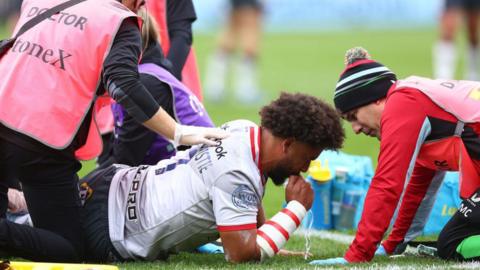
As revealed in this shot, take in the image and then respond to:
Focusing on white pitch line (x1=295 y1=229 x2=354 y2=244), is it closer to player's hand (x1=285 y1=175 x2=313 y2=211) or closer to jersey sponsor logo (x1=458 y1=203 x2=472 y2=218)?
jersey sponsor logo (x1=458 y1=203 x2=472 y2=218)

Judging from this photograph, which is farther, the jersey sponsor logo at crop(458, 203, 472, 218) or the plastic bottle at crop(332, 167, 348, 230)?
the plastic bottle at crop(332, 167, 348, 230)

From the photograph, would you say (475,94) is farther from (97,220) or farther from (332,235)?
(97,220)

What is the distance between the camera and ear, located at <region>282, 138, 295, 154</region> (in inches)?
189

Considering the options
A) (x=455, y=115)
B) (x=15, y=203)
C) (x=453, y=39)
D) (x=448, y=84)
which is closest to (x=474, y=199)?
(x=455, y=115)

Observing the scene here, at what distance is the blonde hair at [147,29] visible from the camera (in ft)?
17.9

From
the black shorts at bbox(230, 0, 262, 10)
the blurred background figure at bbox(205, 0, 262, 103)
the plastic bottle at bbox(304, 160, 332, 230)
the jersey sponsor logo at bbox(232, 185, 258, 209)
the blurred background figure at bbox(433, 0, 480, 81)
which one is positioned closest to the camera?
the jersey sponsor logo at bbox(232, 185, 258, 209)

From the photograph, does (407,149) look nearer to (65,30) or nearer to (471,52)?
(65,30)

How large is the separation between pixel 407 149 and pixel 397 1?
2267cm

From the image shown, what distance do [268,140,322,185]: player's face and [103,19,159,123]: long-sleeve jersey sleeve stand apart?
25.3 inches

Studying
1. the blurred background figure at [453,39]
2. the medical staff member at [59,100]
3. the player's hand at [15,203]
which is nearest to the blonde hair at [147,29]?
the medical staff member at [59,100]

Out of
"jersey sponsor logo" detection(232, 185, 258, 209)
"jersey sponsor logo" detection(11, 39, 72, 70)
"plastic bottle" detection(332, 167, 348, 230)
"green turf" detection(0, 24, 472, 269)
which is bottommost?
"green turf" detection(0, 24, 472, 269)

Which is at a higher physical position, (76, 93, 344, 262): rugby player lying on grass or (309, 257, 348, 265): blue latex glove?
(76, 93, 344, 262): rugby player lying on grass

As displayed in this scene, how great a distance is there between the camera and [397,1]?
88.5ft

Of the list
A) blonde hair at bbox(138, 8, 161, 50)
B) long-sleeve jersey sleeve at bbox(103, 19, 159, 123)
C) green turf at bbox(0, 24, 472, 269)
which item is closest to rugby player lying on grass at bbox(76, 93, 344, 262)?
green turf at bbox(0, 24, 472, 269)
